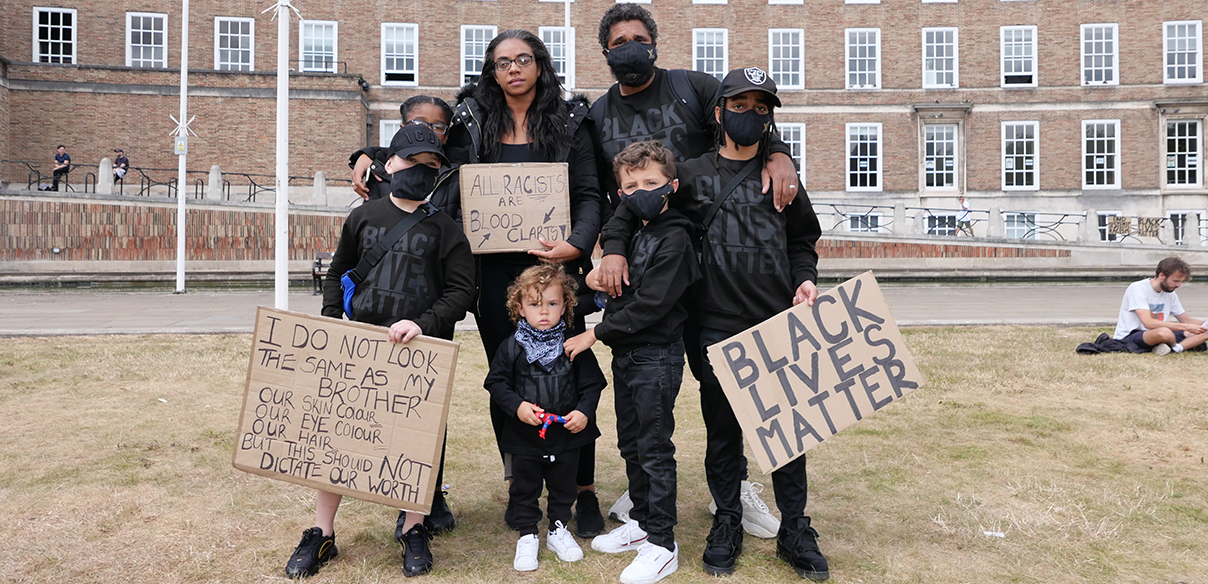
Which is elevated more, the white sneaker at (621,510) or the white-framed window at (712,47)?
the white-framed window at (712,47)

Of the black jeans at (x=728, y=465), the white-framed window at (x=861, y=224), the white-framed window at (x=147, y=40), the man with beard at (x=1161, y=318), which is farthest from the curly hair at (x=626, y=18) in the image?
the white-framed window at (x=147, y=40)

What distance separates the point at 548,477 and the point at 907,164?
34490 mm

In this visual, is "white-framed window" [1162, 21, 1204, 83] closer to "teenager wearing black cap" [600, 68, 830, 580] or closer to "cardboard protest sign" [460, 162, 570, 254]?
"teenager wearing black cap" [600, 68, 830, 580]

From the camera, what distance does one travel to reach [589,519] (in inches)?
162

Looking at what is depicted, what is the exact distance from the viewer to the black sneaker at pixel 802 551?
3455mm

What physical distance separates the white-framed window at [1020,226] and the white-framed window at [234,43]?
100ft

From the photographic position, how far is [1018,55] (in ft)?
115

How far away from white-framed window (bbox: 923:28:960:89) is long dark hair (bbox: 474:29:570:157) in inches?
1375

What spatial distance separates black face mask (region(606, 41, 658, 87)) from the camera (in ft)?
12.7

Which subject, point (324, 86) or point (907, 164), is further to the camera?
point (907, 164)

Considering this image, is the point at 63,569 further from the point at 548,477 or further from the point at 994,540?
the point at 994,540

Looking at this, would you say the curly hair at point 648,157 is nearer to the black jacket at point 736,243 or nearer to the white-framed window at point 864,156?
the black jacket at point 736,243

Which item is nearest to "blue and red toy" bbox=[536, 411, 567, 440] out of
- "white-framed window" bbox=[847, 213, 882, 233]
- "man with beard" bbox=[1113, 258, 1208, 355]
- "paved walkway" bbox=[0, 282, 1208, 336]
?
"paved walkway" bbox=[0, 282, 1208, 336]

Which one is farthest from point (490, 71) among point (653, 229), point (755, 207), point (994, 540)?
point (994, 540)
